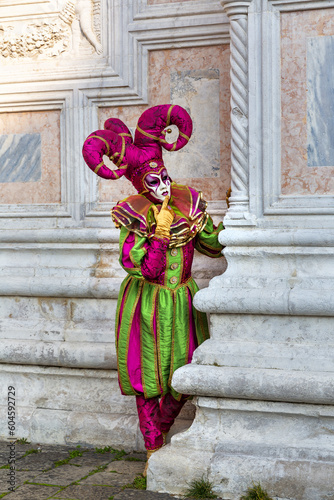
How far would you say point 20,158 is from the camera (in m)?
5.11

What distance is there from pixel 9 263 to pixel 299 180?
2.09m

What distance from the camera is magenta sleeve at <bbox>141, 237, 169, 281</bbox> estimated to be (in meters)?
3.83

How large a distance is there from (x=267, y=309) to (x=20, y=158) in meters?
2.18

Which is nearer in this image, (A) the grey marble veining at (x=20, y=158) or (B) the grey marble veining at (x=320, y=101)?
(B) the grey marble veining at (x=320, y=101)

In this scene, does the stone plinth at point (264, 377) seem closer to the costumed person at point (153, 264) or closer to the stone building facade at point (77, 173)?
the costumed person at point (153, 264)

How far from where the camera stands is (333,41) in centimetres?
397

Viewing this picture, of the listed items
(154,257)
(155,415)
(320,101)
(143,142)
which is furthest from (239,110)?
(155,415)

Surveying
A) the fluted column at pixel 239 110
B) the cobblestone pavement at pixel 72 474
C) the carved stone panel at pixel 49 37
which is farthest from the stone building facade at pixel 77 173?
the fluted column at pixel 239 110

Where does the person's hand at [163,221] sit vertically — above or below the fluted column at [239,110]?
below

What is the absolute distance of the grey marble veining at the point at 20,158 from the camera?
507 centimetres

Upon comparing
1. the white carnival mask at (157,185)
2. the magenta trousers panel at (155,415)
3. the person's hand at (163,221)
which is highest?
the white carnival mask at (157,185)

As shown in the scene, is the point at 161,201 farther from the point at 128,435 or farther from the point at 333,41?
the point at 128,435

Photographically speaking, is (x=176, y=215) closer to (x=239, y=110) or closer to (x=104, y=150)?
(x=104, y=150)

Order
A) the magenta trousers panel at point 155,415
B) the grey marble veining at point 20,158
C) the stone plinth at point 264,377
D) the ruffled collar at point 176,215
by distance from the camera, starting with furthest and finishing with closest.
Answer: the grey marble veining at point 20,158
the magenta trousers panel at point 155,415
the ruffled collar at point 176,215
the stone plinth at point 264,377
